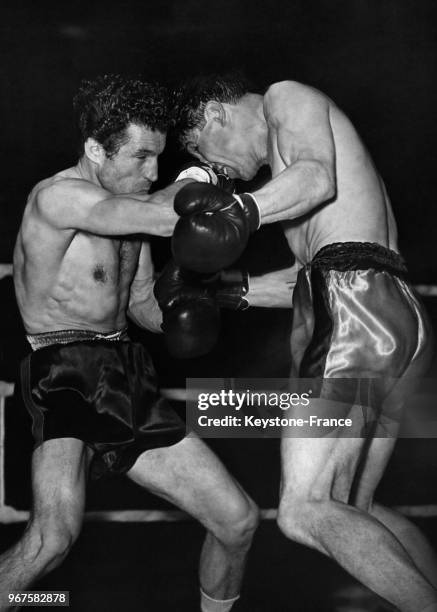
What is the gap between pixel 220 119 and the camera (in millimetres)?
2016

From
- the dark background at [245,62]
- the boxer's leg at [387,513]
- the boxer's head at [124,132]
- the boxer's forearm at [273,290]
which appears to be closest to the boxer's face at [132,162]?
the boxer's head at [124,132]

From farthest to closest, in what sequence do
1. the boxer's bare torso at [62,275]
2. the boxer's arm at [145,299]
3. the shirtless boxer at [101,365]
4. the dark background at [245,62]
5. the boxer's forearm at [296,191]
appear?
the dark background at [245,62], the boxer's arm at [145,299], the boxer's bare torso at [62,275], the shirtless boxer at [101,365], the boxer's forearm at [296,191]

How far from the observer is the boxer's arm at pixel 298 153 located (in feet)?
5.33

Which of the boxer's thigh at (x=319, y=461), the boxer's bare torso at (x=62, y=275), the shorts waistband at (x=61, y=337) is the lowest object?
the boxer's thigh at (x=319, y=461)

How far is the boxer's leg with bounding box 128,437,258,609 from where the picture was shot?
5.85 ft

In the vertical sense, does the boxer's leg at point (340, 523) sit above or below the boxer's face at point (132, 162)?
below

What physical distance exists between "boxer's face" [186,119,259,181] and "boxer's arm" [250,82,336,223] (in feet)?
0.81

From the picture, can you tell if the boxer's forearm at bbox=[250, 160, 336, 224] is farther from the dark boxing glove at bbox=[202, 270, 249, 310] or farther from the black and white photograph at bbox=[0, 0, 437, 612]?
the dark boxing glove at bbox=[202, 270, 249, 310]

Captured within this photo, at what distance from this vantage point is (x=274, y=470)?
263 cm

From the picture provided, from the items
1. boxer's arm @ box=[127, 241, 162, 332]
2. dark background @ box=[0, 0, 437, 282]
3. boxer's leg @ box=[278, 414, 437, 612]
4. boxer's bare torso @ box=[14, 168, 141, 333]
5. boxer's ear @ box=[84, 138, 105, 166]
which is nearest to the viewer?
boxer's leg @ box=[278, 414, 437, 612]

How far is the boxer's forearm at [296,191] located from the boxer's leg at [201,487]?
1.88 feet

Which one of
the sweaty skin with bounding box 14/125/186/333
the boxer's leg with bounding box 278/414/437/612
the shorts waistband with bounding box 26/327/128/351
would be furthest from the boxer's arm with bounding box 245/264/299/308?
the boxer's leg with bounding box 278/414/437/612

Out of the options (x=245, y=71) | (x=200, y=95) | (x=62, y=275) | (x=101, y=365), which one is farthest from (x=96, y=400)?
(x=245, y=71)

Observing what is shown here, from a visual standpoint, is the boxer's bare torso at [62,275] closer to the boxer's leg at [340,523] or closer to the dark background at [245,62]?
the boxer's leg at [340,523]
